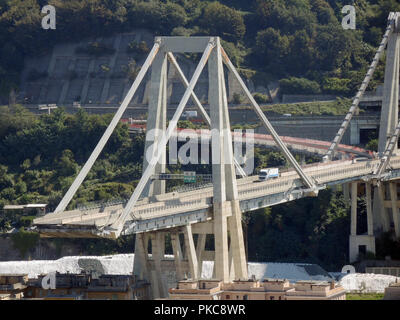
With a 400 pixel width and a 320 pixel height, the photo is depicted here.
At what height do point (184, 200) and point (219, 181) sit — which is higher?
point (219, 181)

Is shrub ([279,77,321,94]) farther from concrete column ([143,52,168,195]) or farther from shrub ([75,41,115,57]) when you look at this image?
concrete column ([143,52,168,195])

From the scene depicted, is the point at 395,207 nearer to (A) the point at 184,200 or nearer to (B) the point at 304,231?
(B) the point at 304,231

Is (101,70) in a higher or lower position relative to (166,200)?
higher

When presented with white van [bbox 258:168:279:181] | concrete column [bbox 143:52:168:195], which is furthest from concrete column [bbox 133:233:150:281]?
white van [bbox 258:168:279:181]

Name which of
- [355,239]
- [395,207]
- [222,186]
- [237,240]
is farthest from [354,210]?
[222,186]

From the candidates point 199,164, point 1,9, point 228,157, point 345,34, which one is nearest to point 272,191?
point 228,157
